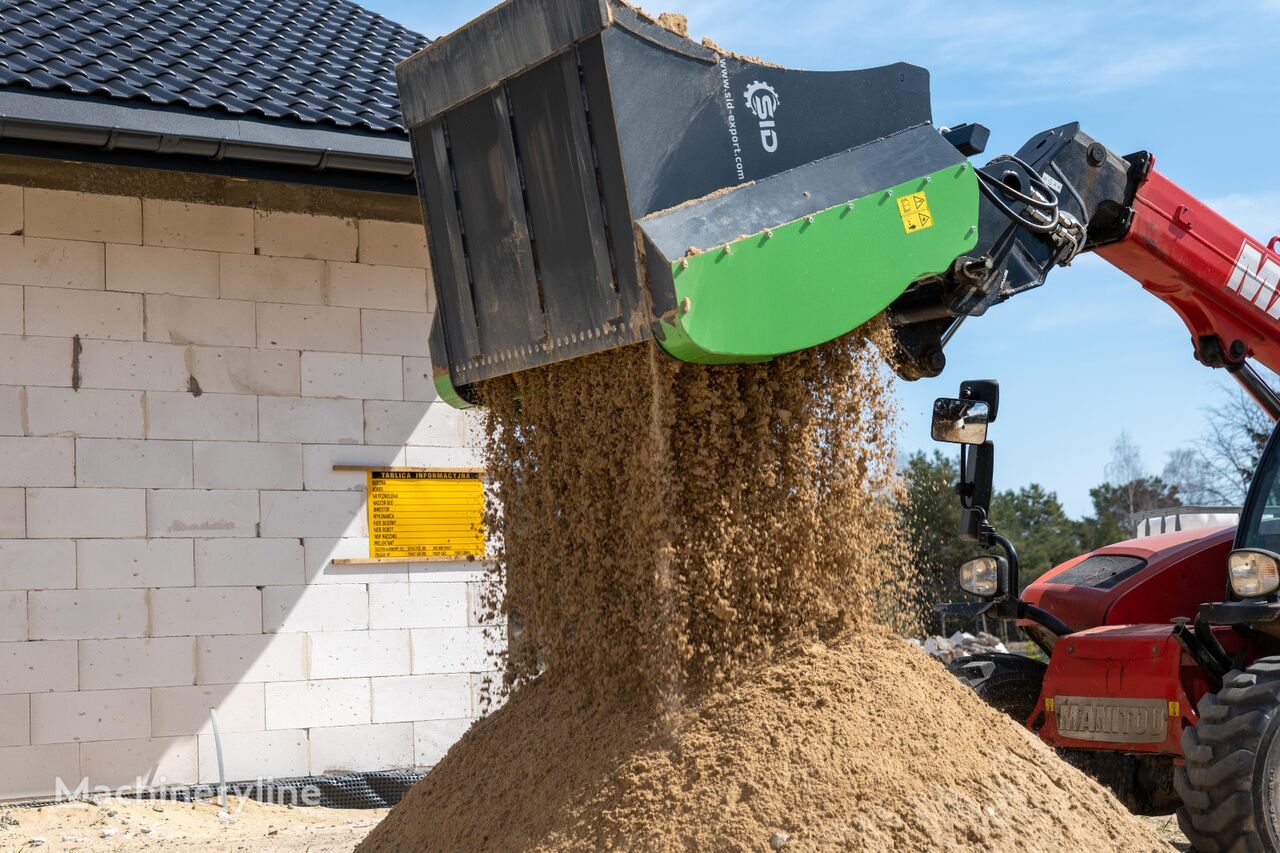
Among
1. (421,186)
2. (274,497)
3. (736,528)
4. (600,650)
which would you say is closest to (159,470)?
(274,497)

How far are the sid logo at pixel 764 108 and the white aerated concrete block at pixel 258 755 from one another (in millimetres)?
4485

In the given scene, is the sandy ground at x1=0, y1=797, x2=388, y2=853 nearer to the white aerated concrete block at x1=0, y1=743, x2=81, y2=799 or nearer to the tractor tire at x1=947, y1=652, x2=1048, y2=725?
the white aerated concrete block at x1=0, y1=743, x2=81, y2=799

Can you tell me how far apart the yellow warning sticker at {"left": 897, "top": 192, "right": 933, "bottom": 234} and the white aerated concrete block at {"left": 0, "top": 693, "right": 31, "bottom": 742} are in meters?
4.94

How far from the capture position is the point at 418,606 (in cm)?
764

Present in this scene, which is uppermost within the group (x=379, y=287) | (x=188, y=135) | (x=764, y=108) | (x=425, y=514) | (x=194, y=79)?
(x=194, y=79)

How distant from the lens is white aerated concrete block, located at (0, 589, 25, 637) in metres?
6.61

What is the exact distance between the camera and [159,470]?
23.1ft

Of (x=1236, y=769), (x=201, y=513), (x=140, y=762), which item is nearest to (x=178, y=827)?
(x=140, y=762)

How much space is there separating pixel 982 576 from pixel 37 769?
4632 mm

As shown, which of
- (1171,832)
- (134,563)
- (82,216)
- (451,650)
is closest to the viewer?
(1171,832)

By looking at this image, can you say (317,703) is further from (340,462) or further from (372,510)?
(340,462)

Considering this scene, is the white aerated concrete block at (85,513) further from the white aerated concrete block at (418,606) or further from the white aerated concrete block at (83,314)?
the white aerated concrete block at (418,606)

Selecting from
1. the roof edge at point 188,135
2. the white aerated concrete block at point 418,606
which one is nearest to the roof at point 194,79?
the roof edge at point 188,135

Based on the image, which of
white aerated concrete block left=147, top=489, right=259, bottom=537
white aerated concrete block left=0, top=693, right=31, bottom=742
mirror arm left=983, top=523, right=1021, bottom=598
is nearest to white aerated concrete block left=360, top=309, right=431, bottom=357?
white aerated concrete block left=147, top=489, right=259, bottom=537
